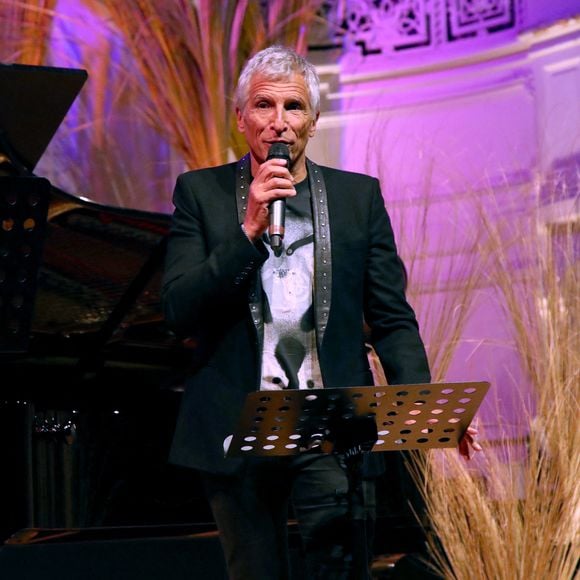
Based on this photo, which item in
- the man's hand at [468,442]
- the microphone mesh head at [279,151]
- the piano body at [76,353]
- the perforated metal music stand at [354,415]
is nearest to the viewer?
the perforated metal music stand at [354,415]

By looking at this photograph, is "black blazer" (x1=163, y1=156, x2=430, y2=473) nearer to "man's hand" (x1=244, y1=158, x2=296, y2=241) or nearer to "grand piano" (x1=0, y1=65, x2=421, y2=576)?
"man's hand" (x1=244, y1=158, x2=296, y2=241)

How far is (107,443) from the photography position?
270cm

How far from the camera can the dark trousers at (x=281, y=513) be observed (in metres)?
1.55

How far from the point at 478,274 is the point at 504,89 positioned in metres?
2.05

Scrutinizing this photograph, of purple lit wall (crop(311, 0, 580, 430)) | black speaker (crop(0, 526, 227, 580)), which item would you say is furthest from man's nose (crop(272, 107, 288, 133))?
purple lit wall (crop(311, 0, 580, 430))

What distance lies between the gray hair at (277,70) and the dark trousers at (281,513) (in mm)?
565

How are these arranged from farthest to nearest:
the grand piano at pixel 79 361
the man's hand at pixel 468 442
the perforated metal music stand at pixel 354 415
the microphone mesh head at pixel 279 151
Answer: the grand piano at pixel 79 361, the man's hand at pixel 468 442, the microphone mesh head at pixel 279 151, the perforated metal music stand at pixel 354 415

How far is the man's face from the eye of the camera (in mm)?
1635

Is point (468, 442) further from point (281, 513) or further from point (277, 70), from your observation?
point (277, 70)

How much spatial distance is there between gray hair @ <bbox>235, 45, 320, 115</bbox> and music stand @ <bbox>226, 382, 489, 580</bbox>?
535mm

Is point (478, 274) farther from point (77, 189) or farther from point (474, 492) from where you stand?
point (77, 189)

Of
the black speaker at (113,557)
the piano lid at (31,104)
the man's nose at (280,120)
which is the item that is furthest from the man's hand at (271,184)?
the black speaker at (113,557)

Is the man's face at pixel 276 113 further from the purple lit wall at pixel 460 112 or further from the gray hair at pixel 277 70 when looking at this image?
the purple lit wall at pixel 460 112

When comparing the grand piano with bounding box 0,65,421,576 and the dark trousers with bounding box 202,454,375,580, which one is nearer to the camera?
the dark trousers with bounding box 202,454,375,580
